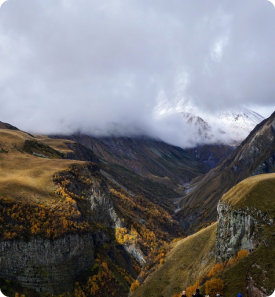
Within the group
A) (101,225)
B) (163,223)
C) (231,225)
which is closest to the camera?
(231,225)

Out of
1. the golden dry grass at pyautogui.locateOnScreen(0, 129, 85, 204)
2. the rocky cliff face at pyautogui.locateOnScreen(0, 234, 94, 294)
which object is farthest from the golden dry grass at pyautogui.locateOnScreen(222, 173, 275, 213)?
the golden dry grass at pyautogui.locateOnScreen(0, 129, 85, 204)

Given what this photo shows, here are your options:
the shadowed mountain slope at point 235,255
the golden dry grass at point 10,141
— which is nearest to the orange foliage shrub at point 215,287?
the shadowed mountain slope at point 235,255

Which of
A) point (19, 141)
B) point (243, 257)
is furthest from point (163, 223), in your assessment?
point (243, 257)

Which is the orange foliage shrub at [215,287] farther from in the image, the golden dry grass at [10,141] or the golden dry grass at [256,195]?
the golden dry grass at [10,141]

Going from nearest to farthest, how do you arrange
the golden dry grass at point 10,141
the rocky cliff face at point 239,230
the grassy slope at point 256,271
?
the grassy slope at point 256,271 < the rocky cliff face at point 239,230 < the golden dry grass at point 10,141

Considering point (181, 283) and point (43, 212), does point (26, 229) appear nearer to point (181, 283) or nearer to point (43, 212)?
point (43, 212)

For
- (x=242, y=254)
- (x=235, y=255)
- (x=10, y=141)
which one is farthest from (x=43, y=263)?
(x=10, y=141)

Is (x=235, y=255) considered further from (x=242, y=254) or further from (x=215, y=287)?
(x=215, y=287)

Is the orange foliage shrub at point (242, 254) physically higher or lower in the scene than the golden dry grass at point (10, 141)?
lower
